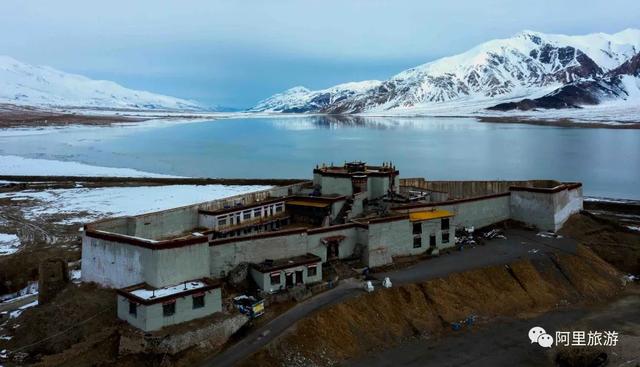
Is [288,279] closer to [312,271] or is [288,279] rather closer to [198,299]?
[312,271]

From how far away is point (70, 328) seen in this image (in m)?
21.1

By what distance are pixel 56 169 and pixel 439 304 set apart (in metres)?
53.1

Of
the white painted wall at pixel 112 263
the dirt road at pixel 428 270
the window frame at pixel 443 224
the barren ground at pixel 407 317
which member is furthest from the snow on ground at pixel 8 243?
the window frame at pixel 443 224

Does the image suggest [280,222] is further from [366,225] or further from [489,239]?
[489,239]

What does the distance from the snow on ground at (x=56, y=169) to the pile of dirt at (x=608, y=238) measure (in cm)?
4344

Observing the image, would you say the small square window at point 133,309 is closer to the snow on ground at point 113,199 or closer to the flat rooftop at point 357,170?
the flat rooftop at point 357,170

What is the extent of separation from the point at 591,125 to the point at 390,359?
132m

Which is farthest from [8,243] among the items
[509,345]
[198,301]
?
[509,345]

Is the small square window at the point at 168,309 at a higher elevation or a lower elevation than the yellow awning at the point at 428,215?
lower

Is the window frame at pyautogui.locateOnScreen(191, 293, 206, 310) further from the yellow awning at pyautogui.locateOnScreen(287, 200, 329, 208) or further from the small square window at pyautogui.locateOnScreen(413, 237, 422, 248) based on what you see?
the small square window at pyautogui.locateOnScreen(413, 237, 422, 248)

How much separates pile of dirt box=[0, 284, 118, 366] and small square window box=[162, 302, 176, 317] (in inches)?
75.2

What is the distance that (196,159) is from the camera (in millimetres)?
78688

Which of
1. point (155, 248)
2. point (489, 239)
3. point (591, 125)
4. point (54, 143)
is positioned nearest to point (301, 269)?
point (155, 248)

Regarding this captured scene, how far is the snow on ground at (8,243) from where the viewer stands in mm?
31219
